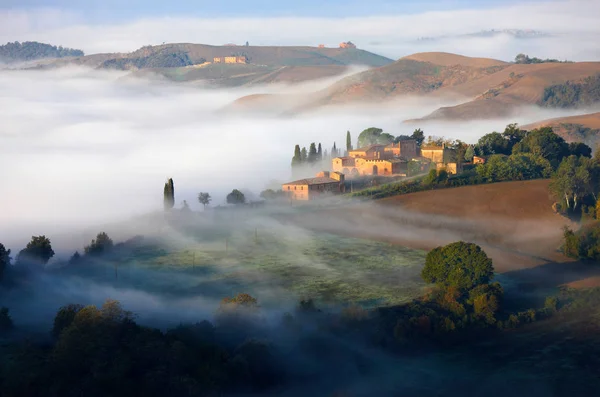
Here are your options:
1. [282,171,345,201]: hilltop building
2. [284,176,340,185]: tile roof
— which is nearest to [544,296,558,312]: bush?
[282,171,345,201]: hilltop building

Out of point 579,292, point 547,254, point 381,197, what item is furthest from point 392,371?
point 381,197

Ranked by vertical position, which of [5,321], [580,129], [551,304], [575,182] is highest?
[580,129]

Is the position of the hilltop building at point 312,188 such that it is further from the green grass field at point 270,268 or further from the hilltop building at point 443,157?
the green grass field at point 270,268

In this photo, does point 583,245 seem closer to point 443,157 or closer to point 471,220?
point 471,220

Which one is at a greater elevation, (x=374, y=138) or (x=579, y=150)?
(x=374, y=138)

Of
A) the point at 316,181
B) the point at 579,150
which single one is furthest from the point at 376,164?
the point at 579,150

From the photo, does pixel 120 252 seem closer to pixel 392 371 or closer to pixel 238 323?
pixel 238 323

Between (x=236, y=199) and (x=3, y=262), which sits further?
(x=236, y=199)
